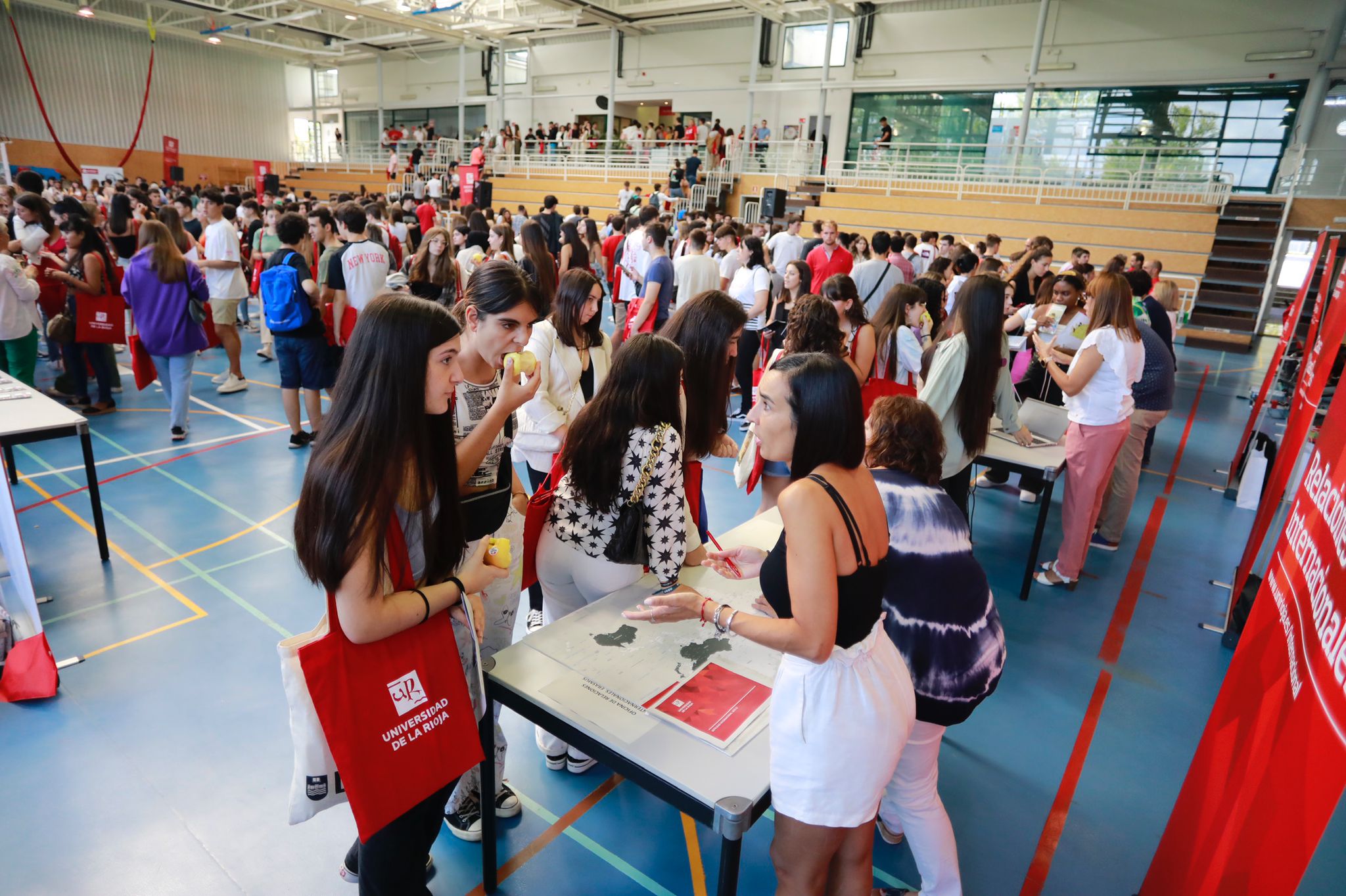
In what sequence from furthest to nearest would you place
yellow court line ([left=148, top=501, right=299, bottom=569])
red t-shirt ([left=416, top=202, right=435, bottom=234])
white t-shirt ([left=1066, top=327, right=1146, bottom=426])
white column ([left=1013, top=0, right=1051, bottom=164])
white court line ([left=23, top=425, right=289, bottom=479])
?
white column ([left=1013, top=0, right=1051, bottom=164]), red t-shirt ([left=416, top=202, right=435, bottom=234]), white court line ([left=23, top=425, right=289, bottom=479]), yellow court line ([left=148, top=501, right=299, bottom=569]), white t-shirt ([left=1066, top=327, right=1146, bottom=426])

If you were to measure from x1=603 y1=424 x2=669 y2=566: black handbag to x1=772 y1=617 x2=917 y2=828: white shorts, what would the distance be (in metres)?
0.79

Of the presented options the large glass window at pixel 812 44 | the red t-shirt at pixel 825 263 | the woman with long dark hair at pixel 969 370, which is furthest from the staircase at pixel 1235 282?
the woman with long dark hair at pixel 969 370

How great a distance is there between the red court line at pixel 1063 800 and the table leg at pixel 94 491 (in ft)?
14.0

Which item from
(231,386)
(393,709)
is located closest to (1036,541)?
(393,709)

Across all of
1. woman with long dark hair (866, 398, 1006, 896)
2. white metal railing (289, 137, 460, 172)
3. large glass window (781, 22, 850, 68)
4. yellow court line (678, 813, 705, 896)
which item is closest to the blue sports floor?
yellow court line (678, 813, 705, 896)

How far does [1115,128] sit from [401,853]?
19.9 m

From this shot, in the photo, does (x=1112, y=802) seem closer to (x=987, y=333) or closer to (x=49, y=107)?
(x=987, y=333)

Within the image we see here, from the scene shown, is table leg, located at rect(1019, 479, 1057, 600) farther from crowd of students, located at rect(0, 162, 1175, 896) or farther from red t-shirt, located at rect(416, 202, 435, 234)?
red t-shirt, located at rect(416, 202, 435, 234)

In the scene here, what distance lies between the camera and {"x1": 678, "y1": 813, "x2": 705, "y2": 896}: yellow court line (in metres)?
2.19

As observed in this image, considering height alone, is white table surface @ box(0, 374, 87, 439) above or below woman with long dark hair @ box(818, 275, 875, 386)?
below

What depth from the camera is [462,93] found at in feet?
79.4

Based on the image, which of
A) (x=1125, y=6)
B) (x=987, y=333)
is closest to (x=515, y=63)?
(x=1125, y=6)

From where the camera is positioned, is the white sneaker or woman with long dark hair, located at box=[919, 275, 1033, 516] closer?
woman with long dark hair, located at box=[919, 275, 1033, 516]

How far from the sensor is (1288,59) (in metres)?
14.1
